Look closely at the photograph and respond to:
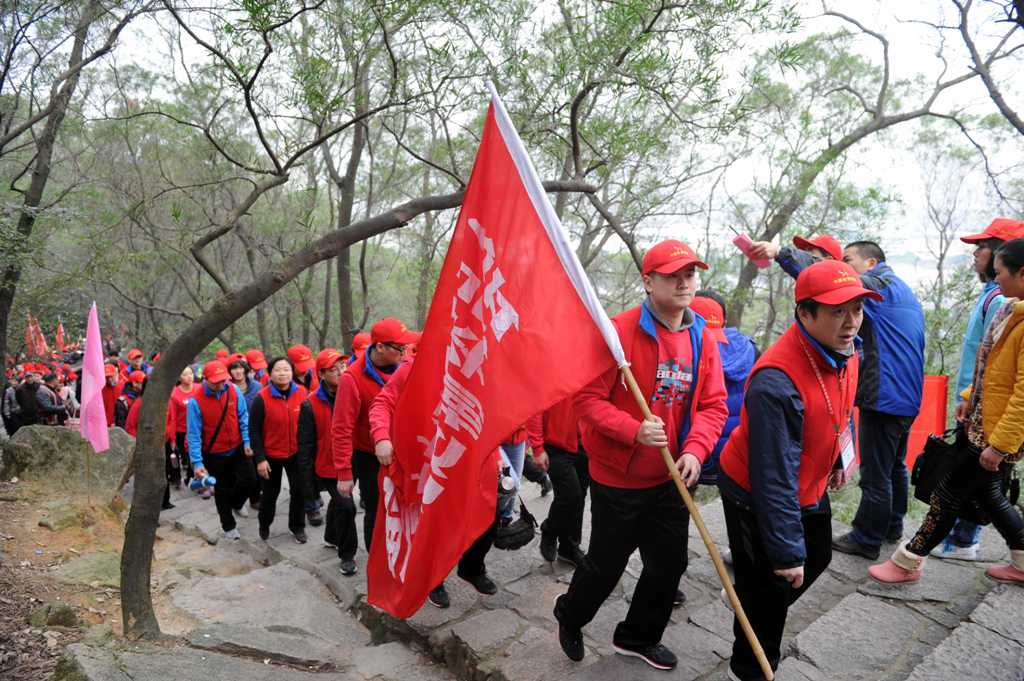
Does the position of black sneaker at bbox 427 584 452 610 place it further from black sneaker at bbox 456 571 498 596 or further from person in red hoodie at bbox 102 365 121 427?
person in red hoodie at bbox 102 365 121 427

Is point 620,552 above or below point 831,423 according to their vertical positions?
below

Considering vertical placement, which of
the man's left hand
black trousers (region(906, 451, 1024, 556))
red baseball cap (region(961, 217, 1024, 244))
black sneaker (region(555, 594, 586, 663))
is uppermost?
red baseball cap (region(961, 217, 1024, 244))

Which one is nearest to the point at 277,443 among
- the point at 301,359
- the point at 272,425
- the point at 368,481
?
the point at 272,425

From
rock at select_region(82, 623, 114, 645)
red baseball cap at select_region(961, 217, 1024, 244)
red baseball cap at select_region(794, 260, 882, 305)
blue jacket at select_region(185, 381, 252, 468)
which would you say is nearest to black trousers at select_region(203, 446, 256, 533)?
blue jacket at select_region(185, 381, 252, 468)

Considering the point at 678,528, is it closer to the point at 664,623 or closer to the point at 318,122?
the point at 664,623

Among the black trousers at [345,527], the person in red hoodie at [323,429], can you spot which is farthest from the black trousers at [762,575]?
the person in red hoodie at [323,429]

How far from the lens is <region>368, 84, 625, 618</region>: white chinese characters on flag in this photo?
2.79m

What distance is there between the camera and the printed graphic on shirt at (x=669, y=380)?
10.3 ft

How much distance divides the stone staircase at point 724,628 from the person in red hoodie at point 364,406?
0.87m

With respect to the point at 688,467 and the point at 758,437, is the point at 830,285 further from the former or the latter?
the point at 688,467

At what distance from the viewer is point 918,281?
20.5 metres

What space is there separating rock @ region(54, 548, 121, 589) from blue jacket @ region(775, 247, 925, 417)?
6.23m

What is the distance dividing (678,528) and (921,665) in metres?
1.30

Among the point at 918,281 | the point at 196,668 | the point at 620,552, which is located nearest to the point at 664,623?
the point at 620,552
